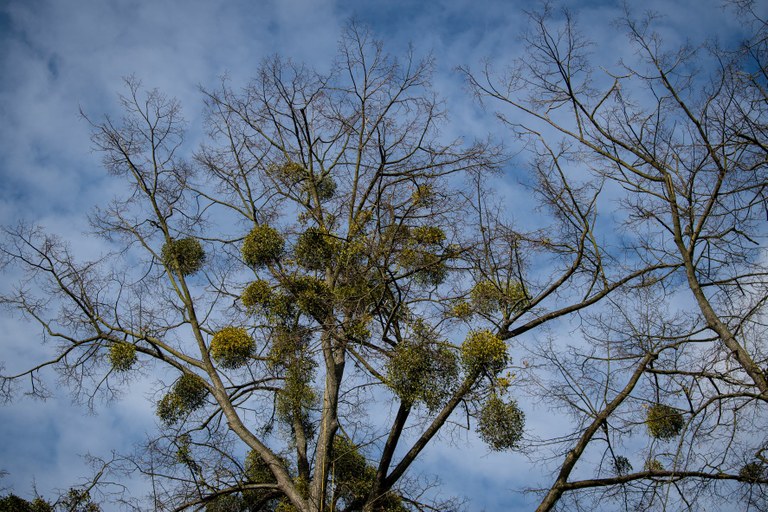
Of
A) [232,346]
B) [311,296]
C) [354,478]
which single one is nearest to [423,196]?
[311,296]

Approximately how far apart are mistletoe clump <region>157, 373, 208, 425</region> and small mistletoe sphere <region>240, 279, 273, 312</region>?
1421mm

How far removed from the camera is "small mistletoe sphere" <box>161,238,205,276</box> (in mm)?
11187

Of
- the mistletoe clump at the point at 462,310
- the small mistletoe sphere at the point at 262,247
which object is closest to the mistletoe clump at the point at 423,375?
the mistletoe clump at the point at 462,310

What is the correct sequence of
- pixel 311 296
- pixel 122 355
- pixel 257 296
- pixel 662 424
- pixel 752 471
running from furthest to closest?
pixel 122 355
pixel 257 296
pixel 311 296
pixel 662 424
pixel 752 471

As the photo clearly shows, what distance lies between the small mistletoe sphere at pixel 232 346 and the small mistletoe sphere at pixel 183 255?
1754mm

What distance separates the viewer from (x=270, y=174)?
11.5 meters

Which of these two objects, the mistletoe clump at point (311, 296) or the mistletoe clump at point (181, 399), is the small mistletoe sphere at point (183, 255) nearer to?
the mistletoe clump at point (181, 399)

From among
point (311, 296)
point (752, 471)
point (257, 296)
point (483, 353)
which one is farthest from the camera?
point (257, 296)

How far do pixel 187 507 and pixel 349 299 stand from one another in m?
3.19

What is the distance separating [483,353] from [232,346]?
348cm

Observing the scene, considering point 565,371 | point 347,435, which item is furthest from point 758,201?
point 347,435

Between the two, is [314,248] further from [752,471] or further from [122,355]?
[752,471]

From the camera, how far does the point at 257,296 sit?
9.89m

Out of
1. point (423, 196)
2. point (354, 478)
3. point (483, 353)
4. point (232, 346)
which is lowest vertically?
point (354, 478)
